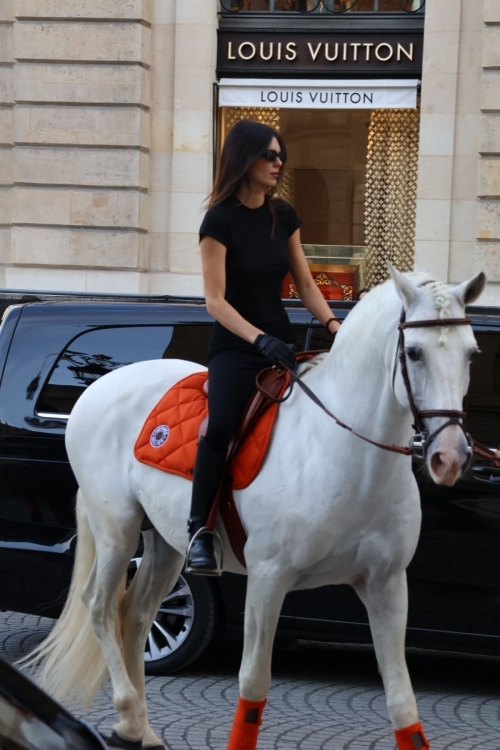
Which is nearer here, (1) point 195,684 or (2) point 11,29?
(1) point 195,684

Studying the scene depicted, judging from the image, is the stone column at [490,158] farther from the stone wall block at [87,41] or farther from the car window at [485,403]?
the car window at [485,403]

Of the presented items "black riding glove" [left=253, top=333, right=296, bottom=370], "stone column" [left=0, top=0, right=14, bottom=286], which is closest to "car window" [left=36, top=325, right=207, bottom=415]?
"black riding glove" [left=253, top=333, right=296, bottom=370]

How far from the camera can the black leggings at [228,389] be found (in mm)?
4617

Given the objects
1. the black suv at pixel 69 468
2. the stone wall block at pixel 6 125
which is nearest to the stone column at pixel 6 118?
the stone wall block at pixel 6 125

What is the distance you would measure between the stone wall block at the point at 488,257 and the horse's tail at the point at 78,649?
10408 mm

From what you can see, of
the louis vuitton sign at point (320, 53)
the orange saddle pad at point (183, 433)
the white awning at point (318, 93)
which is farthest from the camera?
the louis vuitton sign at point (320, 53)

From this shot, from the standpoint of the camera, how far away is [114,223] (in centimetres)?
1577

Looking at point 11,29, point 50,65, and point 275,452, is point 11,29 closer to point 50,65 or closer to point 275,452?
point 50,65

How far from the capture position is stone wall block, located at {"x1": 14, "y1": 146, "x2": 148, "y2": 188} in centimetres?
1575

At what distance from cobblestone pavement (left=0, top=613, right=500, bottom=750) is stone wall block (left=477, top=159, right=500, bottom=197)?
8.79m

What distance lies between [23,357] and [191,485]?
2.33 meters

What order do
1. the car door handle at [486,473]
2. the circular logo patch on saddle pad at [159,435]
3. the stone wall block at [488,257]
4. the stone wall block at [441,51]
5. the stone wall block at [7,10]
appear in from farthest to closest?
the stone wall block at [7,10], the stone wall block at [441,51], the stone wall block at [488,257], the car door handle at [486,473], the circular logo patch on saddle pad at [159,435]

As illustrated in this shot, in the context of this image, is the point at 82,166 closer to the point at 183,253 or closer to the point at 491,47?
the point at 183,253

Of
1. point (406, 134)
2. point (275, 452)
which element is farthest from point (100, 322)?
point (406, 134)
